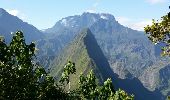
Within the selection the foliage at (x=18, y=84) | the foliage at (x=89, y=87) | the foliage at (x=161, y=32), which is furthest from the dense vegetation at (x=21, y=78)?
the foliage at (x=89, y=87)

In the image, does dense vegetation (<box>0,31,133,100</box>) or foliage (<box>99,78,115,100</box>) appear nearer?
dense vegetation (<box>0,31,133,100</box>)

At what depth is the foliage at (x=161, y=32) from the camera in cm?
3125

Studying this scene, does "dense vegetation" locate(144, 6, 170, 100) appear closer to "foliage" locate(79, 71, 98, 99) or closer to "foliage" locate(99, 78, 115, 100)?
"foliage" locate(99, 78, 115, 100)

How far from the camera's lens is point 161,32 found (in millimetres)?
31828

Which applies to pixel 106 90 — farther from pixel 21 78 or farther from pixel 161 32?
pixel 161 32

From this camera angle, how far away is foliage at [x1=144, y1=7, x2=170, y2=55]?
31.2m

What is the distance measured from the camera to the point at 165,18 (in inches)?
1218

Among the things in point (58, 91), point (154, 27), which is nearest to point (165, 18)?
point (154, 27)

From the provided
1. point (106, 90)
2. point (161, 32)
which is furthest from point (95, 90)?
point (161, 32)

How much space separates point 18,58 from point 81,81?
1150 inches

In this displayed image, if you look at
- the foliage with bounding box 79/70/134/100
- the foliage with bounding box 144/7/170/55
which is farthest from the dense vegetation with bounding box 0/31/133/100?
the foliage with bounding box 79/70/134/100

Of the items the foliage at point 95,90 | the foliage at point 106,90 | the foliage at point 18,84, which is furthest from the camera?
the foliage at point 106,90

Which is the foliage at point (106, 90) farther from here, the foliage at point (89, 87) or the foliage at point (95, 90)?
the foliage at point (89, 87)

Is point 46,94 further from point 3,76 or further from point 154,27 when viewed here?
point 154,27
